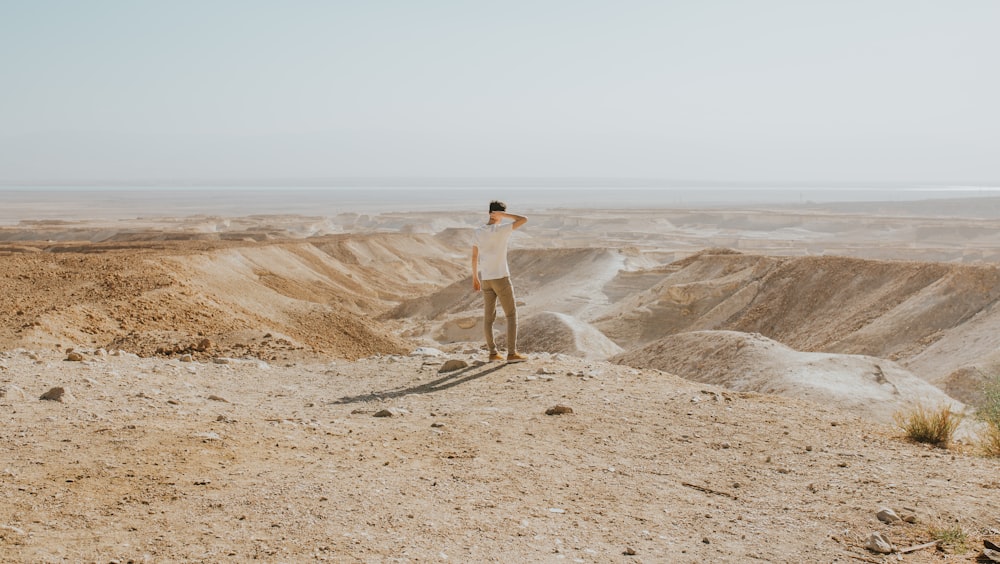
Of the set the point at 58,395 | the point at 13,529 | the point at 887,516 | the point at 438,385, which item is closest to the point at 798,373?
the point at 438,385

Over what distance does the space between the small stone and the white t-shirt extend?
15.3 ft

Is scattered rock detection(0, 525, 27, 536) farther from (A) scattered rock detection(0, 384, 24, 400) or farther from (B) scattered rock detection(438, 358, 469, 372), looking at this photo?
(B) scattered rock detection(438, 358, 469, 372)

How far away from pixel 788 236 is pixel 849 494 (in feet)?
274

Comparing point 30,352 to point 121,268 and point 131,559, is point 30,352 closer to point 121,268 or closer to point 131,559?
point 131,559

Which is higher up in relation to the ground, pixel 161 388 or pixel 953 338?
pixel 161 388

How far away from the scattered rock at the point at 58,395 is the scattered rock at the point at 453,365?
3.75m

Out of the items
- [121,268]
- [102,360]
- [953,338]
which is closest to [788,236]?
[953,338]

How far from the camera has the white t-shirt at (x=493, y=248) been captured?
8484mm

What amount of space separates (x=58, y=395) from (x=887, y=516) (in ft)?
19.8

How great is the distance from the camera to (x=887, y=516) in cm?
462

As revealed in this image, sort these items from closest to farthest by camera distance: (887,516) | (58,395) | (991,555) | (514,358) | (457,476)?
(991,555) < (887,516) < (457,476) < (58,395) < (514,358)

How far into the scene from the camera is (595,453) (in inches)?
229

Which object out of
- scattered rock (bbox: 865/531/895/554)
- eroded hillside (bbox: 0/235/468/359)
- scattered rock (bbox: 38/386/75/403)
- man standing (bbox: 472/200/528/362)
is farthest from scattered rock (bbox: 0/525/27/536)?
eroded hillside (bbox: 0/235/468/359)

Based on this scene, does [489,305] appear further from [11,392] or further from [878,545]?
[878,545]
